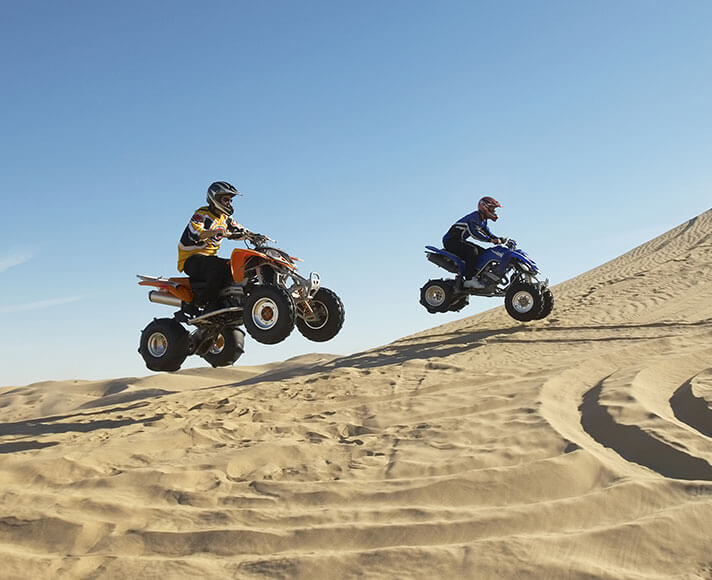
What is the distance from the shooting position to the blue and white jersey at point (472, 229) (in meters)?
12.4

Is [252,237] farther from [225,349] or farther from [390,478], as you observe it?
[390,478]

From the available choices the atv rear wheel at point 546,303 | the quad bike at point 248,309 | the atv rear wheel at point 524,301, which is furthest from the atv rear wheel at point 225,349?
the atv rear wheel at point 546,303

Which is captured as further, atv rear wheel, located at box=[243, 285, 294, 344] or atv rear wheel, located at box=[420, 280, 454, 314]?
atv rear wheel, located at box=[420, 280, 454, 314]

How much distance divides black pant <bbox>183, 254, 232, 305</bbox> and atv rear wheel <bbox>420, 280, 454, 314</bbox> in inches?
258

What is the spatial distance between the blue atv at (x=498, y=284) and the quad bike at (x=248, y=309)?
5377 millimetres

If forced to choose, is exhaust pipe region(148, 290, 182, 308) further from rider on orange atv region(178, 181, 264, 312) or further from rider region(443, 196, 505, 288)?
rider region(443, 196, 505, 288)

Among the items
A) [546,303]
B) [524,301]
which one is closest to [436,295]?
[524,301]

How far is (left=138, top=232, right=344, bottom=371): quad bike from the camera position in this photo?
696 cm

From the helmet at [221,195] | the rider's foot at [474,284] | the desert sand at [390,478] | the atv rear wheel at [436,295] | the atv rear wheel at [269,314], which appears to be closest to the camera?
the desert sand at [390,478]

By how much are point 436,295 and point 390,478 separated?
9493 mm

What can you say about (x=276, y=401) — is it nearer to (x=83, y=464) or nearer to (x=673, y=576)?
(x=83, y=464)

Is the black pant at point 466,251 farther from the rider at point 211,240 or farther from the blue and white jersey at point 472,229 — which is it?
the rider at point 211,240

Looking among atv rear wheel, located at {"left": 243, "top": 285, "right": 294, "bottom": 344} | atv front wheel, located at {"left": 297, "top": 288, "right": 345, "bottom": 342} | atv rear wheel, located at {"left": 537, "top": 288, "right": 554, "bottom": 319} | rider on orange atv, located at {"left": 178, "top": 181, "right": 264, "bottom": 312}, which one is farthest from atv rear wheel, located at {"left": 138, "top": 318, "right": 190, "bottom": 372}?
atv rear wheel, located at {"left": 537, "top": 288, "right": 554, "bottom": 319}

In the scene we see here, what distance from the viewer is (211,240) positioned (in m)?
7.60
